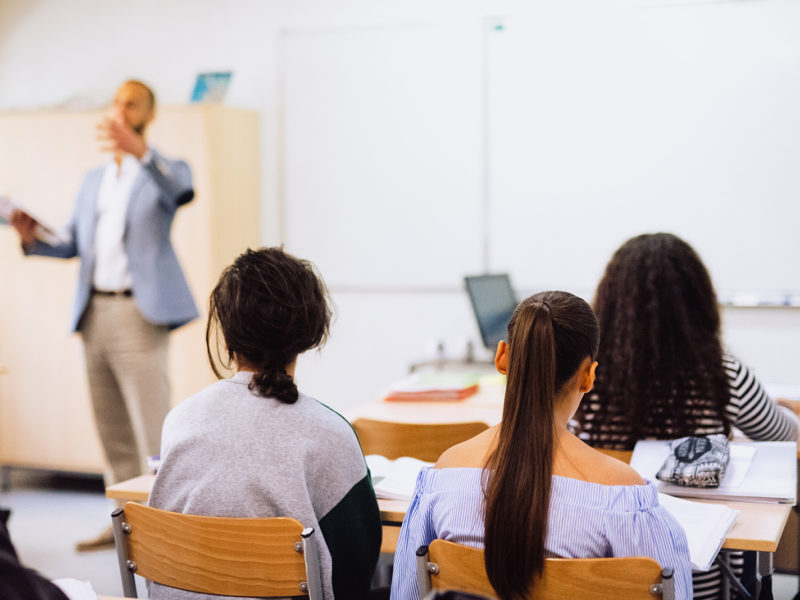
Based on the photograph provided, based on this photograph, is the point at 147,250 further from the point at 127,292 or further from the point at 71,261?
the point at 71,261

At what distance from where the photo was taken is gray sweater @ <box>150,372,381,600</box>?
1.69 metres

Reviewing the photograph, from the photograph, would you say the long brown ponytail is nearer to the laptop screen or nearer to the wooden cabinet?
the laptop screen

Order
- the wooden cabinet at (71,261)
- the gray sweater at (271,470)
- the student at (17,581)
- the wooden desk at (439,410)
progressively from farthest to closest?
the wooden cabinet at (71,261), the wooden desk at (439,410), the gray sweater at (271,470), the student at (17,581)

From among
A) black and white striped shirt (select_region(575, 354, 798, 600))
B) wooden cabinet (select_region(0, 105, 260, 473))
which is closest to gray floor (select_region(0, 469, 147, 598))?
wooden cabinet (select_region(0, 105, 260, 473))

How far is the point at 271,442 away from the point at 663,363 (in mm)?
961

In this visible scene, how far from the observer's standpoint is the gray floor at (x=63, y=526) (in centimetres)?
340

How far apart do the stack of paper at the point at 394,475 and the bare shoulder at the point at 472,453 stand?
0.38 metres

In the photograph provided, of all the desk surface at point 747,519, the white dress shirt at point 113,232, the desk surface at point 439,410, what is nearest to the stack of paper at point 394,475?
the desk surface at point 747,519

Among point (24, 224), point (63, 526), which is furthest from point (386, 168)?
point (63, 526)

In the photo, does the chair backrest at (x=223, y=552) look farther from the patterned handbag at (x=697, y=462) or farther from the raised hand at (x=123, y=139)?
the raised hand at (x=123, y=139)

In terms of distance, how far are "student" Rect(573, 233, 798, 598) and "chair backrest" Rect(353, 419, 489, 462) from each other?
28 cm

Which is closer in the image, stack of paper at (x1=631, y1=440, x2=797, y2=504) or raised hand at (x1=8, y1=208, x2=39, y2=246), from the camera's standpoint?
stack of paper at (x1=631, y1=440, x2=797, y2=504)

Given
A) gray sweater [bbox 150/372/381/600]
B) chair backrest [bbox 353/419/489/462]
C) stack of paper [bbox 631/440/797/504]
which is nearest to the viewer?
gray sweater [bbox 150/372/381/600]

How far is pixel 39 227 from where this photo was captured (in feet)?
11.8
